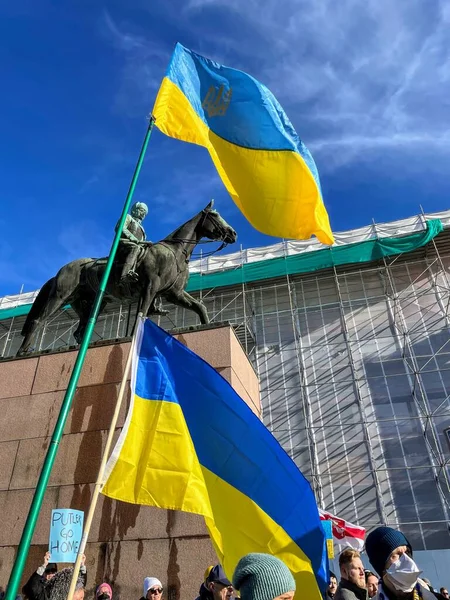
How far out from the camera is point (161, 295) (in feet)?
23.5

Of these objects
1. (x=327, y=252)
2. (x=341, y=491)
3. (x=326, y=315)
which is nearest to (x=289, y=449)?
(x=341, y=491)

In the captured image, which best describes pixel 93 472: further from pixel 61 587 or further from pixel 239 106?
pixel 239 106

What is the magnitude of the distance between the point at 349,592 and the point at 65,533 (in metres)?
2.09

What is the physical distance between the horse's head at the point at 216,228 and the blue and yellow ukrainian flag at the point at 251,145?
127 centimetres

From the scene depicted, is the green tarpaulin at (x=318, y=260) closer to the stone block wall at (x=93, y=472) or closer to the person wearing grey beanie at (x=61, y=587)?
the stone block wall at (x=93, y=472)

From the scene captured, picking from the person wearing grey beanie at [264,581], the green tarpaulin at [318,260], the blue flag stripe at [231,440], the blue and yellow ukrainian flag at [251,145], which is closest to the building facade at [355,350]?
the green tarpaulin at [318,260]

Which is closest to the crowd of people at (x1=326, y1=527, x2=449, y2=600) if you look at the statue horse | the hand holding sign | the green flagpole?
the green flagpole

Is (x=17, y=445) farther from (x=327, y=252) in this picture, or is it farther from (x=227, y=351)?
(x=327, y=252)

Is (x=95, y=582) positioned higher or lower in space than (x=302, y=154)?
lower

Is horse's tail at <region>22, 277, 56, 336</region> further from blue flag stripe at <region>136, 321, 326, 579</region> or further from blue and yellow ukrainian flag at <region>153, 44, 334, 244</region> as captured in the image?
blue flag stripe at <region>136, 321, 326, 579</region>

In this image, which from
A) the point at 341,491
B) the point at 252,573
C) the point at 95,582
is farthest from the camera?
the point at 341,491

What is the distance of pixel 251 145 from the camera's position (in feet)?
19.7

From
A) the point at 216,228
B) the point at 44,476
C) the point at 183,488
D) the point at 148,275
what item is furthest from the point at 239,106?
the point at 44,476

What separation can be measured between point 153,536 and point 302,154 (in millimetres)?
4612
